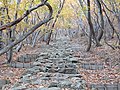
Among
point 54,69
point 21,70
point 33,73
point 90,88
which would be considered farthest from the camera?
point 21,70

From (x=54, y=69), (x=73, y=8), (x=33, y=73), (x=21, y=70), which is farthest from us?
(x=73, y=8)

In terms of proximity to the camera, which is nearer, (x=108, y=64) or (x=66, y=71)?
(x=66, y=71)

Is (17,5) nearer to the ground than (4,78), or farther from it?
farther from it

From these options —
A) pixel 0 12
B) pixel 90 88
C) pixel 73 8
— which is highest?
pixel 73 8

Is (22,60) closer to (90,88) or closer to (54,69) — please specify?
(54,69)

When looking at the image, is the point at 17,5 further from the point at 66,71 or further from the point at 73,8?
the point at 73,8

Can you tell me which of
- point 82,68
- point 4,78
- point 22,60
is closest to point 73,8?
point 22,60

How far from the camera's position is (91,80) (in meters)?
8.45

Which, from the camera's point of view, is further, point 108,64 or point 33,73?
point 108,64

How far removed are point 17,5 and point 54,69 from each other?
3.47 m

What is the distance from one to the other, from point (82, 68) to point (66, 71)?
1340 mm

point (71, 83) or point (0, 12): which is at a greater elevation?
point (0, 12)

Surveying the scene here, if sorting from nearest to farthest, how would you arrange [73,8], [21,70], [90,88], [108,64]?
[90,88] < [21,70] < [108,64] < [73,8]

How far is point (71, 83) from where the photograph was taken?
7.52 m
